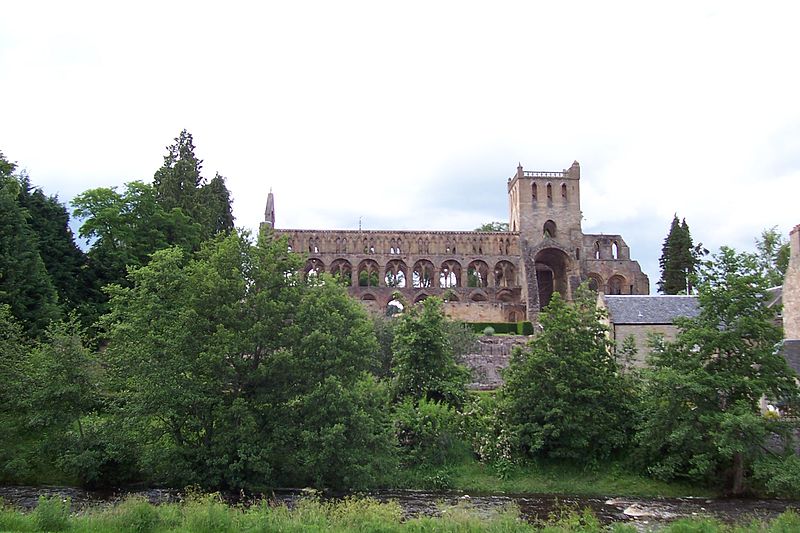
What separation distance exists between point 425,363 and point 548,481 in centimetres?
743

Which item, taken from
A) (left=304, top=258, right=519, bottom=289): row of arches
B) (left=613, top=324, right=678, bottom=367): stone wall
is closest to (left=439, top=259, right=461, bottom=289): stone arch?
(left=304, top=258, right=519, bottom=289): row of arches

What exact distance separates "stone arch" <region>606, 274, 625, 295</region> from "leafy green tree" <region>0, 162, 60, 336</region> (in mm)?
50756

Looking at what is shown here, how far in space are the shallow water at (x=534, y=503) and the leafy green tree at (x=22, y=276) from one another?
10.3 metres

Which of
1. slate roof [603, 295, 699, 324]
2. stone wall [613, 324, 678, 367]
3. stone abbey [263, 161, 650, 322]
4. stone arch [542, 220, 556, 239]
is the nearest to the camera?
stone wall [613, 324, 678, 367]

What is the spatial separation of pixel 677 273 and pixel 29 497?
175 feet

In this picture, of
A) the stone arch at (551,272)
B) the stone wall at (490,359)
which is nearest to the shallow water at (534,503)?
the stone wall at (490,359)

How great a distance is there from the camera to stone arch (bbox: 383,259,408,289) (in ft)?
217

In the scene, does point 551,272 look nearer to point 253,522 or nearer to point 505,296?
point 505,296

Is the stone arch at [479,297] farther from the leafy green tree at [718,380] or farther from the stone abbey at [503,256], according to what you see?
the leafy green tree at [718,380]

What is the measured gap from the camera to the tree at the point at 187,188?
153 feet

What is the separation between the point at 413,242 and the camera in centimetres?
6675

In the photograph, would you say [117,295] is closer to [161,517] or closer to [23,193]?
[161,517]

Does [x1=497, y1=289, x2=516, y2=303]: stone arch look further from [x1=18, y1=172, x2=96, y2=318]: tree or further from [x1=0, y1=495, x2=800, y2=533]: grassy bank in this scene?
[x1=0, y1=495, x2=800, y2=533]: grassy bank

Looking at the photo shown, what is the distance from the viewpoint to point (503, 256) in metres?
66.8
